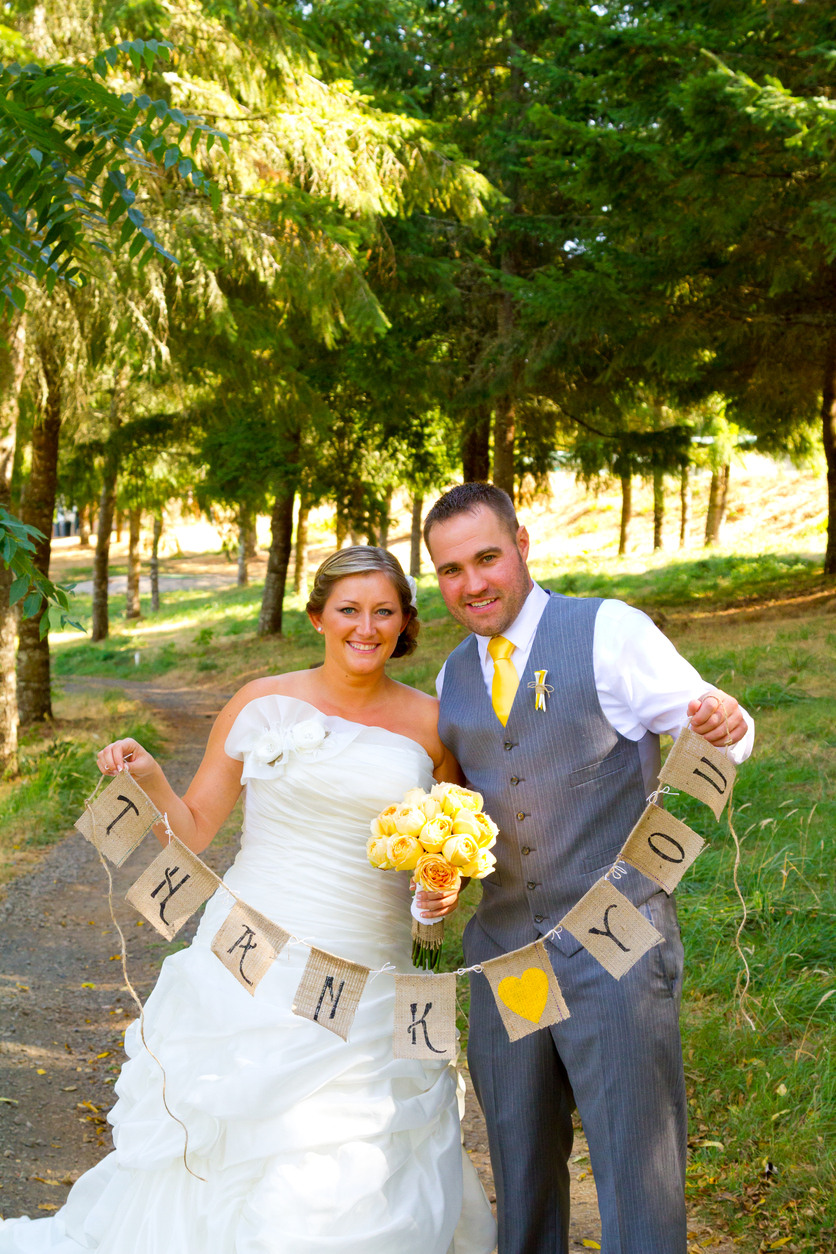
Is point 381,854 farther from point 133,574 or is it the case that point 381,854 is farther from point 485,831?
point 133,574

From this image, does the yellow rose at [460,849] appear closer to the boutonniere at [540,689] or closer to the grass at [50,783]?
the boutonniere at [540,689]

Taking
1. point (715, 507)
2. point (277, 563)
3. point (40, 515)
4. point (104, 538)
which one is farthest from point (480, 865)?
point (715, 507)

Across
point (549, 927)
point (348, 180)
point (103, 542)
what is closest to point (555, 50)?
point (348, 180)

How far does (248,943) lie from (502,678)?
3.47 feet

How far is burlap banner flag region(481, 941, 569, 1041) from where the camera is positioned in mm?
2693

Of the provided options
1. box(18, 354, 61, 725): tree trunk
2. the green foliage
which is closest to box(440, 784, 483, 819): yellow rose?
the green foliage

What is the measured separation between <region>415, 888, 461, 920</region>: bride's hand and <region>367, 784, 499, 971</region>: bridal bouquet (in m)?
0.03

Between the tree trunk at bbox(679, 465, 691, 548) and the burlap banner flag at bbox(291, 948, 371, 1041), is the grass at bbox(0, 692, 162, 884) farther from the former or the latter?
the tree trunk at bbox(679, 465, 691, 548)

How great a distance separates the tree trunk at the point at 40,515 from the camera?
1122 cm

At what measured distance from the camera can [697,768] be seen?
8.95 ft

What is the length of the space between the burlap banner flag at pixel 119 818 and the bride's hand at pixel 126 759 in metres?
0.04

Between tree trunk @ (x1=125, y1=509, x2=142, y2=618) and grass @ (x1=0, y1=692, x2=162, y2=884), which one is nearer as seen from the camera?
grass @ (x1=0, y1=692, x2=162, y2=884)

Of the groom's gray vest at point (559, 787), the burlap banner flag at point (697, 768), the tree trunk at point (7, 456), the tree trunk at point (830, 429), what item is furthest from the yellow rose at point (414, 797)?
the tree trunk at point (830, 429)

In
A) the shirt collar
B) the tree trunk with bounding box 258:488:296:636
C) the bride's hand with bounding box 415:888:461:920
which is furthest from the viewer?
the tree trunk with bounding box 258:488:296:636
